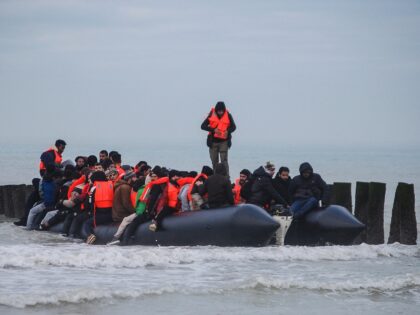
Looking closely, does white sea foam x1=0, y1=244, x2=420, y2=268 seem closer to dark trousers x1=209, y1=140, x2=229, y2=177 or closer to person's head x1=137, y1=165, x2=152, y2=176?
person's head x1=137, y1=165, x2=152, y2=176

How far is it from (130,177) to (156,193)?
5.41ft

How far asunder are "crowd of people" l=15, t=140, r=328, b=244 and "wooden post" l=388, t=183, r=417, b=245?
1952mm

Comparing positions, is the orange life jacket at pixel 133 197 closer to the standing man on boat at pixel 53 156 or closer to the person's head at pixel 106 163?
the person's head at pixel 106 163

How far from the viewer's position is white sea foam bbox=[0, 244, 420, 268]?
18.6 m

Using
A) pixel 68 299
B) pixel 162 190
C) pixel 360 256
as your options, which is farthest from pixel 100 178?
pixel 68 299

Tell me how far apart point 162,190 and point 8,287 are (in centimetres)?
467

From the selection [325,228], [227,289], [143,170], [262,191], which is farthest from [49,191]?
[227,289]

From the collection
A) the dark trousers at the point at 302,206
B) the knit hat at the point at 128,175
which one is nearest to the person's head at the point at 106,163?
the knit hat at the point at 128,175

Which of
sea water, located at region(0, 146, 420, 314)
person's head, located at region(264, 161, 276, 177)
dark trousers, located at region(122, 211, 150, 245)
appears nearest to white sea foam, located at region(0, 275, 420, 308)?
sea water, located at region(0, 146, 420, 314)

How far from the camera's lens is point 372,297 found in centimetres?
1661

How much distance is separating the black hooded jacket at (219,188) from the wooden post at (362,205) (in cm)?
338

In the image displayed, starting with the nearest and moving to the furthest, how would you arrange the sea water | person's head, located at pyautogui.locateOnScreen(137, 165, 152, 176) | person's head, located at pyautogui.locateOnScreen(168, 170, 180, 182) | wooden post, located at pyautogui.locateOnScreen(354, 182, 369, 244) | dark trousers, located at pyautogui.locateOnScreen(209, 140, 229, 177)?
the sea water, person's head, located at pyautogui.locateOnScreen(168, 170, 180, 182), wooden post, located at pyautogui.locateOnScreen(354, 182, 369, 244), person's head, located at pyautogui.locateOnScreen(137, 165, 152, 176), dark trousers, located at pyautogui.locateOnScreen(209, 140, 229, 177)

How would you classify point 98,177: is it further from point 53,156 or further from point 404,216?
point 404,216

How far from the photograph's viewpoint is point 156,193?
2031 cm
